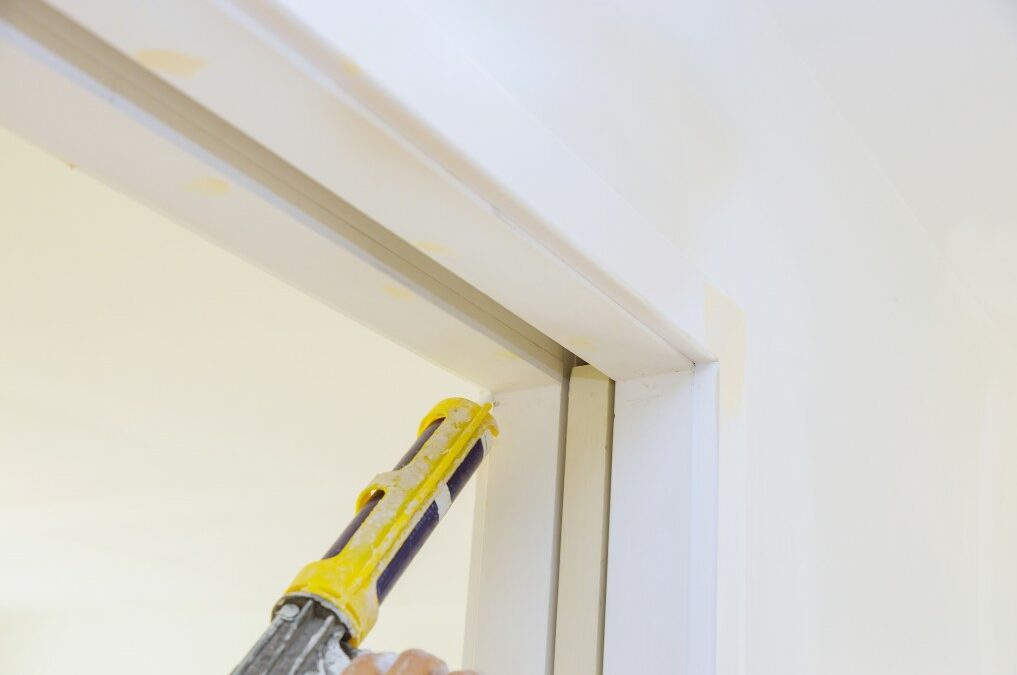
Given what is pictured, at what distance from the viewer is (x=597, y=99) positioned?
0.62 m

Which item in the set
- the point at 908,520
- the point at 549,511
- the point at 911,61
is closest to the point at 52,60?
the point at 549,511

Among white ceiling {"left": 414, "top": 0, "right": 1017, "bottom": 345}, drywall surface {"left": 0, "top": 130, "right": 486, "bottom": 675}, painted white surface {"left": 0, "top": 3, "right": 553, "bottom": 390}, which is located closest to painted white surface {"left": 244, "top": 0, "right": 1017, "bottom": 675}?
white ceiling {"left": 414, "top": 0, "right": 1017, "bottom": 345}

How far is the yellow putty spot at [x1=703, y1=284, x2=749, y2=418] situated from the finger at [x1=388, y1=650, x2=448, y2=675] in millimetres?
267

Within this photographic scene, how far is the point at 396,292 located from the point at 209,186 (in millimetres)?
140

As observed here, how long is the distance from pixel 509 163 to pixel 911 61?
1.85 feet

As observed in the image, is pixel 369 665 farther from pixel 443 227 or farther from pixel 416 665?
pixel 443 227

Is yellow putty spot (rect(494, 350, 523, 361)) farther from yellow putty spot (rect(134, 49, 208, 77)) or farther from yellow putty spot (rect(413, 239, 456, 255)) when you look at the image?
yellow putty spot (rect(134, 49, 208, 77))

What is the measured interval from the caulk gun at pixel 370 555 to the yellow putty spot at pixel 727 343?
16 centimetres

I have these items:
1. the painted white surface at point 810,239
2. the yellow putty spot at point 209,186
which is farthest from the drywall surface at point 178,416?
the painted white surface at point 810,239

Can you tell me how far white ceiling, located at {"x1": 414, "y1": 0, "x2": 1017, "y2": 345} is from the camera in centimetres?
59

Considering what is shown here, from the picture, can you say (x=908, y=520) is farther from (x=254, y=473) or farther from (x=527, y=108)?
(x=254, y=473)

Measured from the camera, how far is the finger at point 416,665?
49 cm

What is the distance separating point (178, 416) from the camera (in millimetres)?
1656

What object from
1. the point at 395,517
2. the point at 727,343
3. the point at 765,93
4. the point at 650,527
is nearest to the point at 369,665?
the point at 395,517
